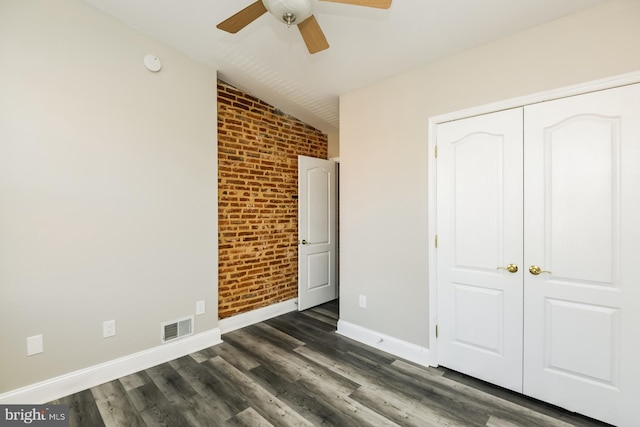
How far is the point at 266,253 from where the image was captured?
3613 mm

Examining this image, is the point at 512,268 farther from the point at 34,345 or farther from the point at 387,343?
the point at 34,345

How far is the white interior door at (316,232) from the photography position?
380 centimetres

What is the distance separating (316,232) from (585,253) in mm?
2791

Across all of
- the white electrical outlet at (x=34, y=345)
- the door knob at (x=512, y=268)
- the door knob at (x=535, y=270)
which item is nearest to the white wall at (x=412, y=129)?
the door knob at (x=512, y=268)

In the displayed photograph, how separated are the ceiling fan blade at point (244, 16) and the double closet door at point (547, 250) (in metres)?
1.69

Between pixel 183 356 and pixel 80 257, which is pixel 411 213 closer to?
pixel 183 356

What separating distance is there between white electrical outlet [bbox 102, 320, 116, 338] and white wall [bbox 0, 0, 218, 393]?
33mm

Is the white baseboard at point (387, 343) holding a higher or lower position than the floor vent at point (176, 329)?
lower

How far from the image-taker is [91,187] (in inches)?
87.7

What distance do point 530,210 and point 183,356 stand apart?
321 cm

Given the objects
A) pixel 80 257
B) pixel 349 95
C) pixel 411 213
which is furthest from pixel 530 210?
pixel 80 257

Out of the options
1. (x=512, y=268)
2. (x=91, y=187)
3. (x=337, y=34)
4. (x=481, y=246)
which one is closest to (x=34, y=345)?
(x=91, y=187)

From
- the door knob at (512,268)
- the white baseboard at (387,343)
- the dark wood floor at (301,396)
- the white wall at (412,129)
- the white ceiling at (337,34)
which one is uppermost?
the white ceiling at (337,34)

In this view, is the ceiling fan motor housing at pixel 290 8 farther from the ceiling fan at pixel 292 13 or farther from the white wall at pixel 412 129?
the white wall at pixel 412 129
